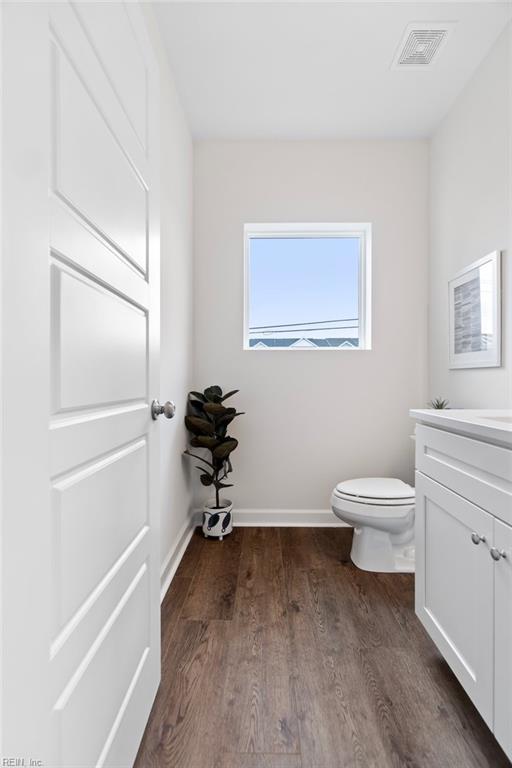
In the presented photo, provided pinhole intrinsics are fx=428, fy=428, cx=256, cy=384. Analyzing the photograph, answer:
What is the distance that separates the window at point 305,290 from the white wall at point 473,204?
503 mm

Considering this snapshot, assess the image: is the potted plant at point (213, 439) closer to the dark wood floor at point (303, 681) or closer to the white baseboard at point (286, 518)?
the white baseboard at point (286, 518)

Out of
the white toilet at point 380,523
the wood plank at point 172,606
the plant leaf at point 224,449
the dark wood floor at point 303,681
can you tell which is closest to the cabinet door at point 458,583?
the dark wood floor at point 303,681

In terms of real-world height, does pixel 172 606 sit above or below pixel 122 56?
below

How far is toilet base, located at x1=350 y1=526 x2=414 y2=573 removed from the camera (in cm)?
214

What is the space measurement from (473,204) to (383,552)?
1.85 metres

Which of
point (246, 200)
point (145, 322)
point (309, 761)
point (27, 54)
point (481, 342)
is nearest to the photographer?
point (27, 54)

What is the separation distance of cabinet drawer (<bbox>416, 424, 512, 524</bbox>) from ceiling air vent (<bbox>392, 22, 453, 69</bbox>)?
1762 millimetres

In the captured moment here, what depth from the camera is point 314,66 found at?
83.0 inches

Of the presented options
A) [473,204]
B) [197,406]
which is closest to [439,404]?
[473,204]

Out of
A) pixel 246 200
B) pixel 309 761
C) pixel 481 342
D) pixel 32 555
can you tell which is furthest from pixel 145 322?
pixel 246 200

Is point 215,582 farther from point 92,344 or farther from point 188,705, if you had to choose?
point 92,344

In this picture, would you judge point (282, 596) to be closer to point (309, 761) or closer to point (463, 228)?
point (309, 761)

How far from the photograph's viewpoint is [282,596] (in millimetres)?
1910

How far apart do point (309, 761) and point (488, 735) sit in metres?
0.51
